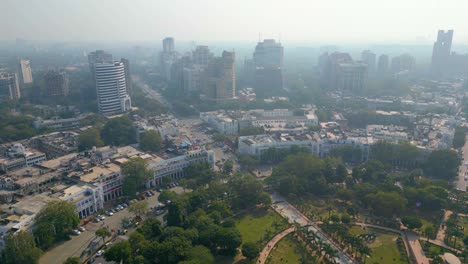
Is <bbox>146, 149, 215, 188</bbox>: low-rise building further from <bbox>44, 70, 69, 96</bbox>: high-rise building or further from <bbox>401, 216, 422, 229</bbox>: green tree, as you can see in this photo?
<bbox>44, 70, 69, 96</bbox>: high-rise building

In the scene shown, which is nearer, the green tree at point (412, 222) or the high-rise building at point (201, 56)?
the green tree at point (412, 222)

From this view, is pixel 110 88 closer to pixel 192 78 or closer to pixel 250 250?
pixel 192 78

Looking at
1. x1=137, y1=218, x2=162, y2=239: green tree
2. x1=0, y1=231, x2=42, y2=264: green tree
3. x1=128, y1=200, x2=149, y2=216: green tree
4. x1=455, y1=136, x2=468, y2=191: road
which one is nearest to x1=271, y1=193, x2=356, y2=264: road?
x1=137, y1=218, x2=162, y2=239: green tree

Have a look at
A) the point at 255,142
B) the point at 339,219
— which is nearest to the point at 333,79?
the point at 255,142

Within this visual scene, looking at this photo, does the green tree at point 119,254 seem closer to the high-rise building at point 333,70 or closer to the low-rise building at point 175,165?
the low-rise building at point 175,165

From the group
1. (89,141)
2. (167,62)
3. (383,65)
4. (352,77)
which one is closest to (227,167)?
(89,141)

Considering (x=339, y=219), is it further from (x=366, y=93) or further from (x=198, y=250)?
(x=366, y=93)

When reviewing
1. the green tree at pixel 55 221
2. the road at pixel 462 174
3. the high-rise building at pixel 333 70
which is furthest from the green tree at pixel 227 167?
the high-rise building at pixel 333 70
